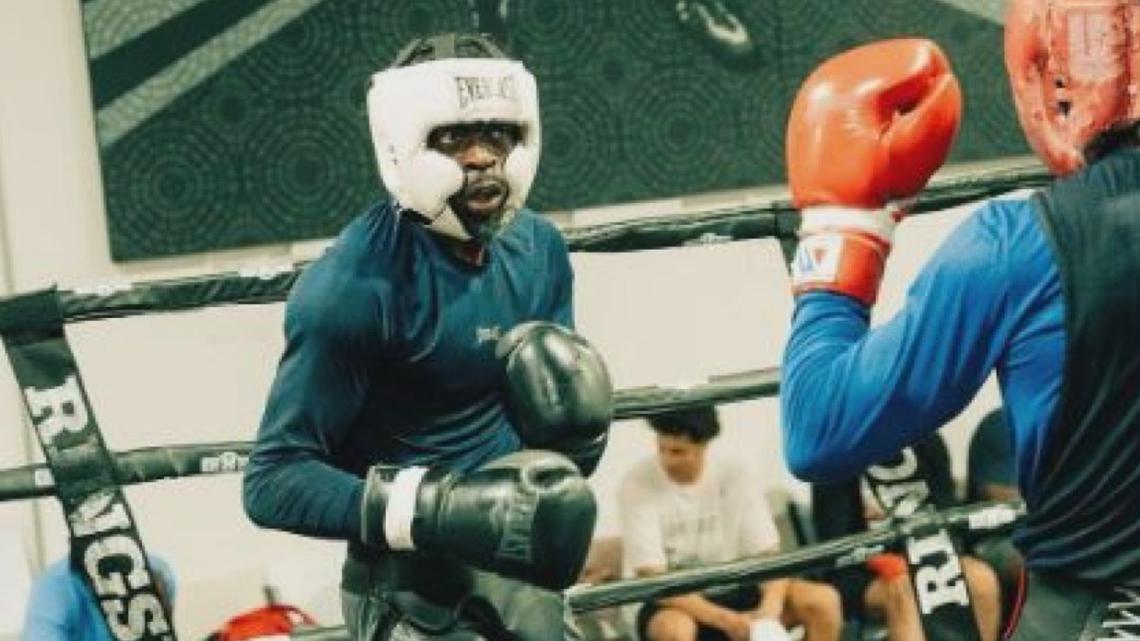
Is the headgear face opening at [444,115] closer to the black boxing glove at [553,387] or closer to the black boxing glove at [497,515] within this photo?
the black boxing glove at [553,387]

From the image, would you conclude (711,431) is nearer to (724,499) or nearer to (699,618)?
(724,499)

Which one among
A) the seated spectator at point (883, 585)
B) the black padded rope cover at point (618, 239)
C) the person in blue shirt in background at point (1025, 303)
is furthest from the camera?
the seated spectator at point (883, 585)

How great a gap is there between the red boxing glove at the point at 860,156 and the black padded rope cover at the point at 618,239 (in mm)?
1383

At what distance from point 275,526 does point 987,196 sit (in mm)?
1615

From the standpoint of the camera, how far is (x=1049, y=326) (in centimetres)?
120

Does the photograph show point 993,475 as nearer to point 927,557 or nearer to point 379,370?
point 927,557

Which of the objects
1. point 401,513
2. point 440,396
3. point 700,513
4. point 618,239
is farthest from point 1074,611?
point 700,513

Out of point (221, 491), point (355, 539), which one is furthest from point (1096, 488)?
point (221, 491)

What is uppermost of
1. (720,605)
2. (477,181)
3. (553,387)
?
(477,181)

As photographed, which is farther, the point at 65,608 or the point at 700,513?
the point at 700,513

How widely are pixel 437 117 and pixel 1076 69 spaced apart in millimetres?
827

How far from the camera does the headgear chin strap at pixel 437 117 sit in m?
1.86

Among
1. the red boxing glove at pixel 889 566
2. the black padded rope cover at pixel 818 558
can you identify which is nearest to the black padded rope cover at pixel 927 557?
the black padded rope cover at pixel 818 558

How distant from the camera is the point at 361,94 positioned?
12.5 feet
